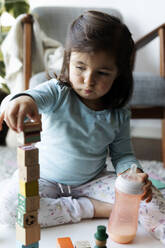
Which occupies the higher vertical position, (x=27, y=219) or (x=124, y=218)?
(x=27, y=219)

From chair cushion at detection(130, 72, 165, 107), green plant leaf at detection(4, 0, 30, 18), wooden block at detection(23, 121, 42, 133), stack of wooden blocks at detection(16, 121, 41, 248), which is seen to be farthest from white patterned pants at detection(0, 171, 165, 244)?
green plant leaf at detection(4, 0, 30, 18)

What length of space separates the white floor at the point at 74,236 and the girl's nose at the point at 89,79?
1.25 feet

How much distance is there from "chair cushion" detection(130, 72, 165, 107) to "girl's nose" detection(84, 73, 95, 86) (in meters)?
0.58

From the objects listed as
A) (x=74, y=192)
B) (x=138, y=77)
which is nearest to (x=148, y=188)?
(x=74, y=192)

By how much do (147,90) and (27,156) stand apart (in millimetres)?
842

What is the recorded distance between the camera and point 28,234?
0.60 metres

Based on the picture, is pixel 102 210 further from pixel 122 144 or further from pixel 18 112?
pixel 18 112

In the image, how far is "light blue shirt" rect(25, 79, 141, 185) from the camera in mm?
835

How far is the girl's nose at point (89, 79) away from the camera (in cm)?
73

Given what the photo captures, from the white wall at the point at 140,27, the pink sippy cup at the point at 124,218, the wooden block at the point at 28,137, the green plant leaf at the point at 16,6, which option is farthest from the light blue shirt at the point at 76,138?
the green plant leaf at the point at 16,6

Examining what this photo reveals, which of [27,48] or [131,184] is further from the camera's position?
[27,48]

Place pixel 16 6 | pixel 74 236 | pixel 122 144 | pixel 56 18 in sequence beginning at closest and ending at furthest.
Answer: pixel 74 236 → pixel 122 144 → pixel 56 18 → pixel 16 6

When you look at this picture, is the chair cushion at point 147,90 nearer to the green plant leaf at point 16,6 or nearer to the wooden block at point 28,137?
the wooden block at point 28,137

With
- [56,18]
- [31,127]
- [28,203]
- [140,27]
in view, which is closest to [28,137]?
[31,127]
